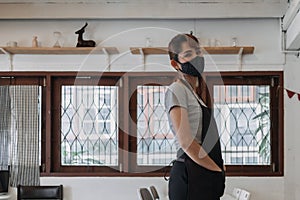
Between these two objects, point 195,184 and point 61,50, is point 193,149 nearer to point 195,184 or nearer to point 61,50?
point 195,184

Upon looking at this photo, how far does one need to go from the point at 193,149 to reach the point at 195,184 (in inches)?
4.5

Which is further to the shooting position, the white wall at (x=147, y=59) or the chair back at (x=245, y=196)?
the white wall at (x=147, y=59)

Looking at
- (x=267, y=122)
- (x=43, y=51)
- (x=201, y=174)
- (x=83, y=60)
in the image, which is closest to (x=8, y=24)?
(x=43, y=51)

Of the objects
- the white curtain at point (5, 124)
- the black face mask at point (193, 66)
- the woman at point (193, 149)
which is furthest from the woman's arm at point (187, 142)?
the white curtain at point (5, 124)

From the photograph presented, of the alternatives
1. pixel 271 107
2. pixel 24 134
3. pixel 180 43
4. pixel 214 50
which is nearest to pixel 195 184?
pixel 180 43

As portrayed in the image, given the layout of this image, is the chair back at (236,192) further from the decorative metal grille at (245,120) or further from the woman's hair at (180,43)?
the woman's hair at (180,43)

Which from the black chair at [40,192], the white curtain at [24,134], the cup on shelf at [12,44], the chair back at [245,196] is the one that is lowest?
the black chair at [40,192]

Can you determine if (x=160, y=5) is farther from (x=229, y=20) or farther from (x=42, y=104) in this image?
(x=42, y=104)

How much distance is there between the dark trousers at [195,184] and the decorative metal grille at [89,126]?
3438 millimetres

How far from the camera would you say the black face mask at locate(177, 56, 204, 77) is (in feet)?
5.35

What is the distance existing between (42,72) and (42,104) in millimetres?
321

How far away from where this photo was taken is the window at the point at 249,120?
493 centimetres

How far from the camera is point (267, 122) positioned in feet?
16.3

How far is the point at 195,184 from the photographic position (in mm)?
1556
